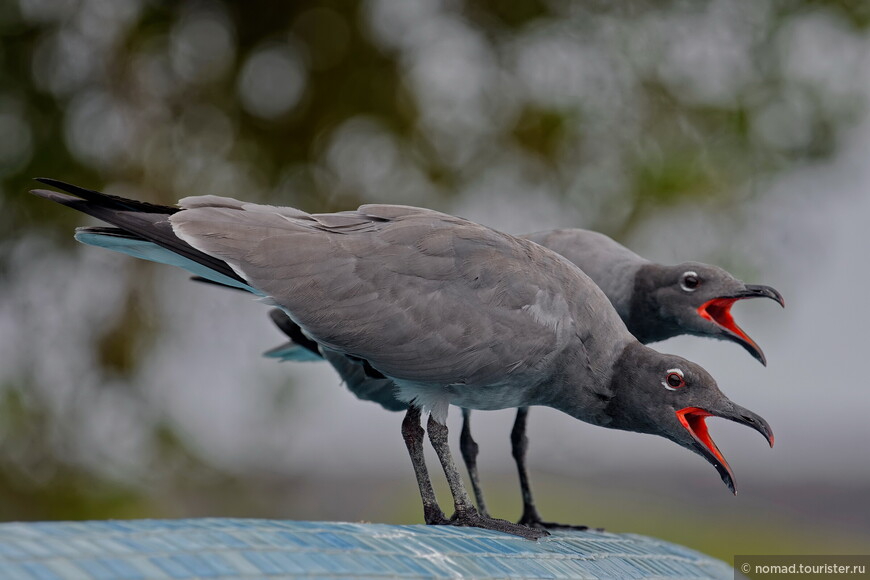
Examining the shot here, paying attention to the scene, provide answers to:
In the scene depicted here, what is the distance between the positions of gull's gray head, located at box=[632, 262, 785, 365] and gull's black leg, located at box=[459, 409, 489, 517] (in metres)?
0.67

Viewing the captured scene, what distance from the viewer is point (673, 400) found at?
2627mm

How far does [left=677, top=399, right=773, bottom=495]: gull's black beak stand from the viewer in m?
2.52

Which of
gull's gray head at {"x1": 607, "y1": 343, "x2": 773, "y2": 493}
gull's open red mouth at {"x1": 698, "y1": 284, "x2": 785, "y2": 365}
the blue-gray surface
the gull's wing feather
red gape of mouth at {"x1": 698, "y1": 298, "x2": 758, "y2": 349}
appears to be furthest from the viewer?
red gape of mouth at {"x1": 698, "y1": 298, "x2": 758, "y2": 349}

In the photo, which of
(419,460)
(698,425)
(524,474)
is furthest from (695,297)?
(419,460)

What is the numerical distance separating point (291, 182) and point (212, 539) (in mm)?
4754

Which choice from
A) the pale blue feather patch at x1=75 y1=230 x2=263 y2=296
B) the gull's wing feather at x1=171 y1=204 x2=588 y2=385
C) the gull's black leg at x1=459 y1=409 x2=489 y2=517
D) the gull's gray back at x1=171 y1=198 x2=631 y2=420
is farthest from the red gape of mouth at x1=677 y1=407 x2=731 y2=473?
the pale blue feather patch at x1=75 y1=230 x2=263 y2=296

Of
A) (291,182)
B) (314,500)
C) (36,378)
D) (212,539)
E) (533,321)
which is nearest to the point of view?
(212,539)

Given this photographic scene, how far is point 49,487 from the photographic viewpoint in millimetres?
6059

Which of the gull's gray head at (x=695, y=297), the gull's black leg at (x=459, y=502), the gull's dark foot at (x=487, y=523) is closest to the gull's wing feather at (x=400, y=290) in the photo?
the gull's black leg at (x=459, y=502)

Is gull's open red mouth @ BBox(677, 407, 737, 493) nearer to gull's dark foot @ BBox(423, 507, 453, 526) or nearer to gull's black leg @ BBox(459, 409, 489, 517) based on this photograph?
gull's dark foot @ BBox(423, 507, 453, 526)

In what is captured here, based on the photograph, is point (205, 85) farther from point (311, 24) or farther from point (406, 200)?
point (406, 200)

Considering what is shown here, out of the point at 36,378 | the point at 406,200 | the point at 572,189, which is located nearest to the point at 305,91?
the point at 406,200

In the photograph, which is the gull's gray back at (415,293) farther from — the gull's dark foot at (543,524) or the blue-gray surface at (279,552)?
the gull's dark foot at (543,524)

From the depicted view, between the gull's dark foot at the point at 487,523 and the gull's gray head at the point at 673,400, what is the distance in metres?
0.40
